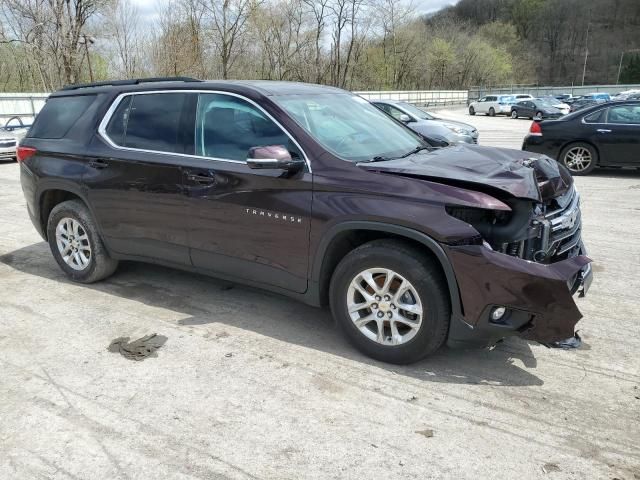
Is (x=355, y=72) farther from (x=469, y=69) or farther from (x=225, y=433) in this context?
(x=225, y=433)

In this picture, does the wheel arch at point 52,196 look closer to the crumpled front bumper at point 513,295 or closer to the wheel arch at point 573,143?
the crumpled front bumper at point 513,295

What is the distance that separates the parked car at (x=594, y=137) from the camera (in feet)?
33.3

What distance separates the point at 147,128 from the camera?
442 centimetres

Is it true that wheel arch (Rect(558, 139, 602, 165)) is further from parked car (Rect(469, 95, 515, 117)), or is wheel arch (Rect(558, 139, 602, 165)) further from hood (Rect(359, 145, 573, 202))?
parked car (Rect(469, 95, 515, 117))

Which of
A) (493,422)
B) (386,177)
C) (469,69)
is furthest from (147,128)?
(469,69)

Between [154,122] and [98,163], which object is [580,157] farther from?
[98,163]

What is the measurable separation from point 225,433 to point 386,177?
175 centimetres

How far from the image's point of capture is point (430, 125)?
1284 cm

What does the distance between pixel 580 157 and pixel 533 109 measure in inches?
1109

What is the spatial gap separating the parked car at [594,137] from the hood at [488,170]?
7267 millimetres

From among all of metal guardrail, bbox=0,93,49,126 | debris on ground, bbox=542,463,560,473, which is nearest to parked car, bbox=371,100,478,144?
debris on ground, bbox=542,463,560,473

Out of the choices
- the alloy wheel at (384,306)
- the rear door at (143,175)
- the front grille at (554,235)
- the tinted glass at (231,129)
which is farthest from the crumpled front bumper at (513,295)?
the rear door at (143,175)

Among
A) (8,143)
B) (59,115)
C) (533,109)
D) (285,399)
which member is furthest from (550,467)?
(533,109)

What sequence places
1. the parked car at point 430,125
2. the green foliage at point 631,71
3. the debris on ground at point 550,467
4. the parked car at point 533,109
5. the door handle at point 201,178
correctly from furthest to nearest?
the green foliage at point 631,71, the parked car at point 533,109, the parked car at point 430,125, the door handle at point 201,178, the debris on ground at point 550,467
